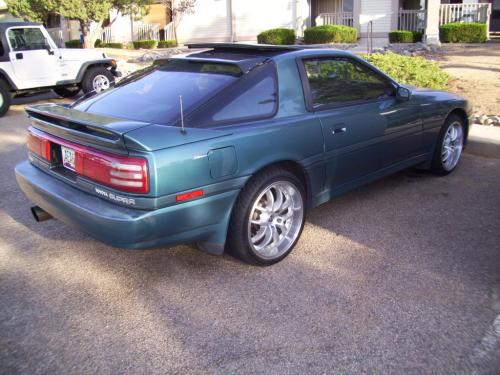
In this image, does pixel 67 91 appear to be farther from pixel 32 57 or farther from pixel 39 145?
pixel 39 145

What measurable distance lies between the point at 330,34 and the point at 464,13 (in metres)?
5.42

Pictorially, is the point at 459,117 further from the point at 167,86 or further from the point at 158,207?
the point at 158,207

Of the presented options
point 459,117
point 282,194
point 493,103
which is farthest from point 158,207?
point 493,103

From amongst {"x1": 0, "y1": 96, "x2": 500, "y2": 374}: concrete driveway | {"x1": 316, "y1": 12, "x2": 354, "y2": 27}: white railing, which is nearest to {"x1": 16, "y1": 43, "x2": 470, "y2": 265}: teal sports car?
{"x1": 0, "y1": 96, "x2": 500, "y2": 374}: concrete driveway

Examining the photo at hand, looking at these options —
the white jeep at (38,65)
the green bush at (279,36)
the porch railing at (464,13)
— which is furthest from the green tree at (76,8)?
the porch railing at (464,13)

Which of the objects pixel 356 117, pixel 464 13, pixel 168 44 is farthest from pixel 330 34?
pixel 356 117

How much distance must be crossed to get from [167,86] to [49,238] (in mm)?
1669

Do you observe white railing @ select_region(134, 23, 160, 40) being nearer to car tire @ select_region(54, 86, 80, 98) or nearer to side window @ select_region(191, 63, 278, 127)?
car tire @ select_region(54, 86, 80, 98)

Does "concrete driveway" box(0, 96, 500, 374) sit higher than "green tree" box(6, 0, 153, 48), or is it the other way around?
"green tree" box(6, 0, 153, 48)

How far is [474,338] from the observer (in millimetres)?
2822

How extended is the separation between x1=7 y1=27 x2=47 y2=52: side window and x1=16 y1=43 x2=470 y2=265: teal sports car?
24.6 ft

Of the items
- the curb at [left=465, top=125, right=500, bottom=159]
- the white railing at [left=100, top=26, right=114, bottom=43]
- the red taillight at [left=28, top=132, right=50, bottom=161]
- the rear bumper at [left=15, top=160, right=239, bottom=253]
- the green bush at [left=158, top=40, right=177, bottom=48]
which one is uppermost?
the white railing at [left=100, top=26, right=114, bottom=43]

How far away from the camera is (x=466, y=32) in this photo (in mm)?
18844

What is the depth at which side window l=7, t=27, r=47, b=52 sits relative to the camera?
413 inches
